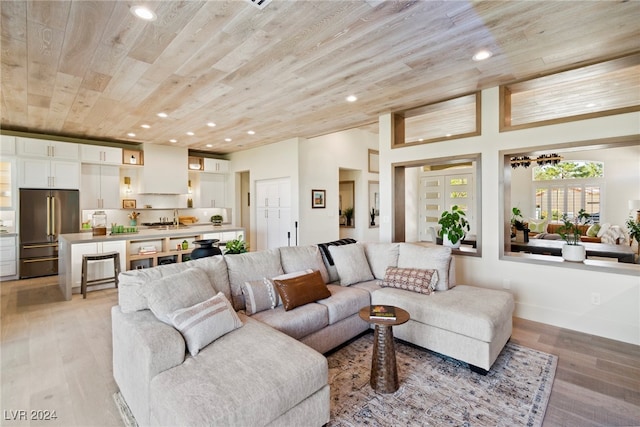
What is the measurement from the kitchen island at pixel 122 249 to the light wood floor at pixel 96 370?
0.74m

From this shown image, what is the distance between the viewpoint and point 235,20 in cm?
218

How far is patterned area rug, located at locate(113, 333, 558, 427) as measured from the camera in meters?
1.91

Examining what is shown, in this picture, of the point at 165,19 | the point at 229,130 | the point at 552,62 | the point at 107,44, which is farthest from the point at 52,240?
the point at 552,62

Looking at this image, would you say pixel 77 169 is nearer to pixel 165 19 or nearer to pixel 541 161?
pixel 165 19

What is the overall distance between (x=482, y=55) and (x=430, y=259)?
2002 mm

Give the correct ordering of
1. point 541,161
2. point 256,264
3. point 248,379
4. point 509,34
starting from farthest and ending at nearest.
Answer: point 541,161, point 256,264, point 509,34, point 248,379

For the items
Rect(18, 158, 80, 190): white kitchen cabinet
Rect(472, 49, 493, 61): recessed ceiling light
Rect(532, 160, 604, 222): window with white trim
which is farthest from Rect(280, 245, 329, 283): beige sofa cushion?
Rect(532, 160, 604, 222): window with white trim

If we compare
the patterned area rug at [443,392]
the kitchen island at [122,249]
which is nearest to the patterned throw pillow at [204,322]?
the patterned area rug at [443,392]

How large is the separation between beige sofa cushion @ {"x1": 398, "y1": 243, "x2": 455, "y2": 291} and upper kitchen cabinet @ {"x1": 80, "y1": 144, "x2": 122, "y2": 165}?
6351 mm

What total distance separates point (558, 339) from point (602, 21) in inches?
110

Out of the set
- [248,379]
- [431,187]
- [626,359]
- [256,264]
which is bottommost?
[626,359]

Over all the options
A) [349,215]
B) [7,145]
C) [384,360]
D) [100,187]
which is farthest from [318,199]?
[7,145]

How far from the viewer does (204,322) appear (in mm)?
1939

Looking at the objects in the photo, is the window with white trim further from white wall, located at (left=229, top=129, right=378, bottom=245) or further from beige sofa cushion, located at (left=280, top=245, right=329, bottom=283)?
beige sofa cushion, located at (left=280, top=245, right=329, bottom=283)
